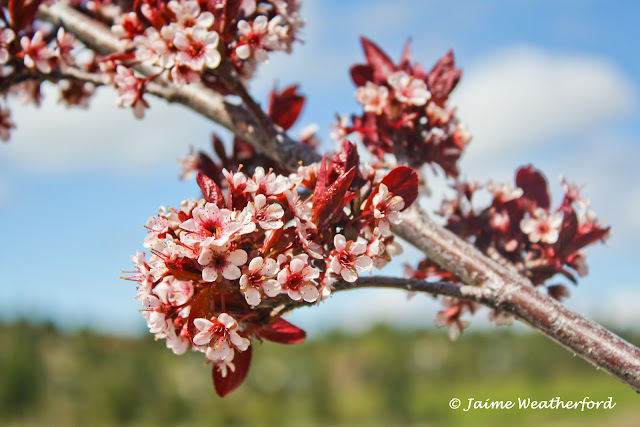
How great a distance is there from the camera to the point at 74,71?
1426 millimetres

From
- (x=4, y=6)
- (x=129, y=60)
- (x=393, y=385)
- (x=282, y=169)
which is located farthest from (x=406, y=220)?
(x=393, y=385)

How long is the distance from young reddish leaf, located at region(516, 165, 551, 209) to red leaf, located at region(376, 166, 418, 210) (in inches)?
18.9

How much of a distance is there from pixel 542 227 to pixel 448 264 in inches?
11.0

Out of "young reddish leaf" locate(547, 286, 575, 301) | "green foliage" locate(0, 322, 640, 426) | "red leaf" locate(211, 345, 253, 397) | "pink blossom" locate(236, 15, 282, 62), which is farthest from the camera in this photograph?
"green foliage" locate(0, 322, 640, 426)

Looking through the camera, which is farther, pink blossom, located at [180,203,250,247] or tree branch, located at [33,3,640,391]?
tree branch, located at [33,3,640,391]

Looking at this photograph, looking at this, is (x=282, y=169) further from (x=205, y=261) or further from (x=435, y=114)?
(x=205, y=261)

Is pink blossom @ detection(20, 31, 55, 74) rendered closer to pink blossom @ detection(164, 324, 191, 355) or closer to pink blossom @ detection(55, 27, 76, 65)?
pink blossom @ detection(55, 27, 76, 65)

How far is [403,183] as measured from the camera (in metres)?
1.00

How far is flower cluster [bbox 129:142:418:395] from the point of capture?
879 mm

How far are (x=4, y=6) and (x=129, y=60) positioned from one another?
1.34 ft

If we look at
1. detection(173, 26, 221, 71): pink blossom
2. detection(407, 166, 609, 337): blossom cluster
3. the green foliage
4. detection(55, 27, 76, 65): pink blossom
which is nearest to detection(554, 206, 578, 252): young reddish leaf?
detection(407, 166, 609, 337): blossom cluster

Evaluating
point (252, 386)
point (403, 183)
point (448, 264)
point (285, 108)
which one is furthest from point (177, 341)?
point (252, 386)

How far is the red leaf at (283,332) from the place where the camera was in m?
1.12

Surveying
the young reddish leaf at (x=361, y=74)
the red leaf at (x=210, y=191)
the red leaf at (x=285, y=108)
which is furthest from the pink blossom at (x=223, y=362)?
the young reddish leaf at (x=361, y=74)
